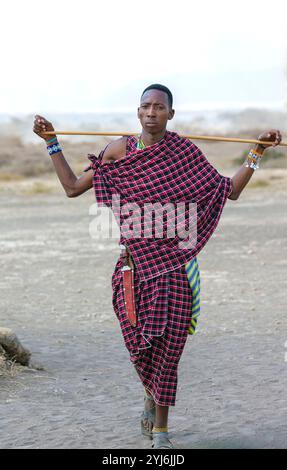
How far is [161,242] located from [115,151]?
55 cm

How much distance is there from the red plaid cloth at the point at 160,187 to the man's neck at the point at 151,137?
0.11ft

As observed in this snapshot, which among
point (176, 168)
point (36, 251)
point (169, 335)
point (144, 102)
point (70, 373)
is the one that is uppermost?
point (144, 102)

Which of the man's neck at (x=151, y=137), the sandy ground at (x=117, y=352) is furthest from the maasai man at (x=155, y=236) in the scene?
the sandy ground at (x=117, y=352)

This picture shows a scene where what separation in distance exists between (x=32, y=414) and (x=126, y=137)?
5.90ft

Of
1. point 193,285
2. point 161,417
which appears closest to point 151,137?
point 193,285

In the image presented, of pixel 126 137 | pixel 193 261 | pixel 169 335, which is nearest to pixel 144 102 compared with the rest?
pixel 126 137

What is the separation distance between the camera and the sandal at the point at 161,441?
4650 mm

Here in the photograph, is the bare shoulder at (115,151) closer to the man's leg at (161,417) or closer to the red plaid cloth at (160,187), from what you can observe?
the red plaid cloth at (160,187)

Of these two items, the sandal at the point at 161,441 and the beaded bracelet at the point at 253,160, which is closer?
the sandal at the point at 161,441

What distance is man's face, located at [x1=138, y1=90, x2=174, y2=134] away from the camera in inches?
182
